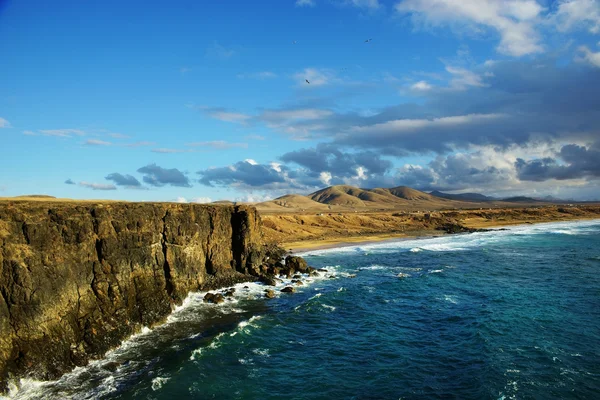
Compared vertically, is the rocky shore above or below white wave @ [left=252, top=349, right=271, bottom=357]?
above

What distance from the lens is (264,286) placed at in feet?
170

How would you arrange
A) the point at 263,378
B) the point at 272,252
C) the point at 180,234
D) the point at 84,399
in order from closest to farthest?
the point at 84,399
the point at 263,378
the point at 180,234
the point at 272,252

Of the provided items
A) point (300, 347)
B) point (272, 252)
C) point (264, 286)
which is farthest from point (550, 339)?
point (272, 252)

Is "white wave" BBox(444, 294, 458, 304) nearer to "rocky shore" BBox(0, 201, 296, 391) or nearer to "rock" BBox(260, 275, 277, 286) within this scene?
"rock" BBox(260, 275, 277, 286)

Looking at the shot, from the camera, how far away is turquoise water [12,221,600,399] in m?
23.6

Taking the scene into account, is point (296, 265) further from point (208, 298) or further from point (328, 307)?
point (328, 307)

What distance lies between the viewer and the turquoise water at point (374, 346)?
23.6 metres

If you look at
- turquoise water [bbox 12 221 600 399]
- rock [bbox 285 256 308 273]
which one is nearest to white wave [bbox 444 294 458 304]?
turquoise water [bbox 12 221 600 399]

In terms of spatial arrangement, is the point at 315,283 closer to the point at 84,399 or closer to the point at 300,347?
the point at 300,347

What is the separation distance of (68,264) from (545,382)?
3609 cm

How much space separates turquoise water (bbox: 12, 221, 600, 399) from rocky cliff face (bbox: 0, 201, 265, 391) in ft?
6.79

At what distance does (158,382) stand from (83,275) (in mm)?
13282

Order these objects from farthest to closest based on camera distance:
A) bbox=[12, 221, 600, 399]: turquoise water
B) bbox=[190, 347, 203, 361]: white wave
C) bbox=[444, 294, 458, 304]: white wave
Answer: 1. bbox=[444, 294, 458, 304]: white wave
2. bbox=[190, 347, 203, 361]: white wave
3. bbox=[12, 221, 600, 399]: turquoise water

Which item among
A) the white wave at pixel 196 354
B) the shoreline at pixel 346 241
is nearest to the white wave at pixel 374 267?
the shoreline at pixel 346 241
